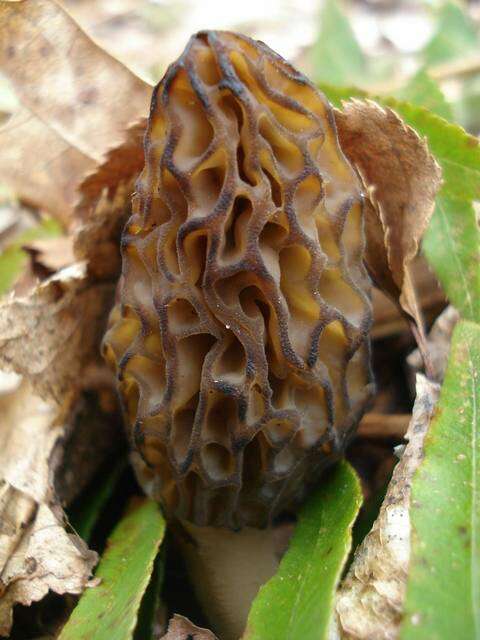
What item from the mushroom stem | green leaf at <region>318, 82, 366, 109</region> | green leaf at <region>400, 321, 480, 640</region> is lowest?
the mushroom stem

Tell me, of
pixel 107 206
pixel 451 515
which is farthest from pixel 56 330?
pixel 451 515

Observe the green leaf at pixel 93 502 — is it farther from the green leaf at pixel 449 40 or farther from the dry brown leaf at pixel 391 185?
the green leaf at pixel 449 40

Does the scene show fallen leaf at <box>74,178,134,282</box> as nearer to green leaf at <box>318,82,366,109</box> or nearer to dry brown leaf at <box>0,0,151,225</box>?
dry brown leaf at <box>0,0,151,225</box>

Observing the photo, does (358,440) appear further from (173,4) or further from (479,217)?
(173,4)

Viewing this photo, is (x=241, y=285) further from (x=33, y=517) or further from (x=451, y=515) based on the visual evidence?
(x=33, y=517)

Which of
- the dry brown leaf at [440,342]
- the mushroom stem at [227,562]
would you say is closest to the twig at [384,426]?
the dry brown leaf at [440,342]

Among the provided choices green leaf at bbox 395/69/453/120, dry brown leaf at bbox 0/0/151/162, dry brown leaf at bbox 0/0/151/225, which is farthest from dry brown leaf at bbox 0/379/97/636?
green leaf at bbox 395/69/453/120
